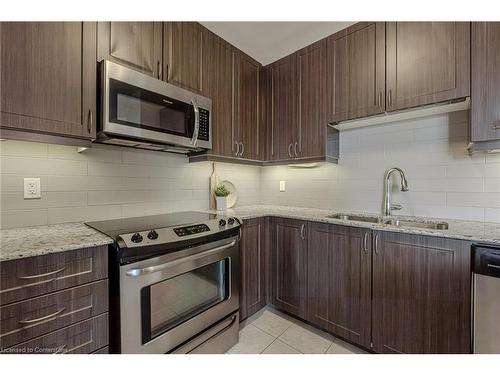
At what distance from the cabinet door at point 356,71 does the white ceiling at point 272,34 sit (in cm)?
24

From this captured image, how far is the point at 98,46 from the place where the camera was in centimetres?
128

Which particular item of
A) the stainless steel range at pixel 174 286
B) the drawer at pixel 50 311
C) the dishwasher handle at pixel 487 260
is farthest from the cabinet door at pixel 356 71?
the drawer at pixel 50 311

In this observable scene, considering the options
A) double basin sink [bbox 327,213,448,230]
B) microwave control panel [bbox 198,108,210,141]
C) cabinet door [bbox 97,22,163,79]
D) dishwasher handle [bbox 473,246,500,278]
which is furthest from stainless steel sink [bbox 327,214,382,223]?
cabinet door [bbox 97,22,163,79]

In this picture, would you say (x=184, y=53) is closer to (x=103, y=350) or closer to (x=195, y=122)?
(x=195, y=122)

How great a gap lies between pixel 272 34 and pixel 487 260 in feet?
7.41

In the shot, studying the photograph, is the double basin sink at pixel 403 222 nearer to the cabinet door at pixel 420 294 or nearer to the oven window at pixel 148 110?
the cabinet door at pixel 420 294

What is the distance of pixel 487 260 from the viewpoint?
3.68 ft

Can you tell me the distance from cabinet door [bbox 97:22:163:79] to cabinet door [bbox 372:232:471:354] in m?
1.82

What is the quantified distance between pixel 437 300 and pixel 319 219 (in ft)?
2.56

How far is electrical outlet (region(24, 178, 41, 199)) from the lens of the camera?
1320 millimetres

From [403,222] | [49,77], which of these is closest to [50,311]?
[49,77]

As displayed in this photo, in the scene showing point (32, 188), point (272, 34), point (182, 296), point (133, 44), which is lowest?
point (182, 296)

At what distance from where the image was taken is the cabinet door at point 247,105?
6.99ft

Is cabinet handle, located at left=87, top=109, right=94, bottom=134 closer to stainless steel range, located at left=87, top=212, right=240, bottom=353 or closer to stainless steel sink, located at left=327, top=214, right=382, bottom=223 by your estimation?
stainless steel range, located at left=87, top=212, right=240, bottom=353
